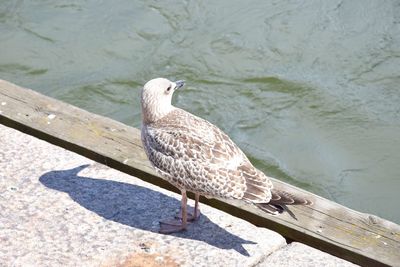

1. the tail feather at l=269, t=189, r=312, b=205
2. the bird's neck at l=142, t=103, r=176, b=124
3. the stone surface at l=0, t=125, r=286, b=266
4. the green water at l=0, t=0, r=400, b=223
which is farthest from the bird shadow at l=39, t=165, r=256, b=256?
the green water at l=0, t=0, r=400, b=223

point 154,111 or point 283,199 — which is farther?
point 154,111

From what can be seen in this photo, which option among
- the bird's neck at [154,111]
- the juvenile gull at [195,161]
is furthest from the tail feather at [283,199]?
the bird's neck at [154,111]

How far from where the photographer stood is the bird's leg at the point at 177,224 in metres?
4.10

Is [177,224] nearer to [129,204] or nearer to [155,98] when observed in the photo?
[129,204]

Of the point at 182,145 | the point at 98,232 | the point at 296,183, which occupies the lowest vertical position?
the point at 296,183

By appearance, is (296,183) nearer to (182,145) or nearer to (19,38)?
(182,145)

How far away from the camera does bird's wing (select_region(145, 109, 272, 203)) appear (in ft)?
13.2

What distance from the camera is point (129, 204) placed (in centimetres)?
434

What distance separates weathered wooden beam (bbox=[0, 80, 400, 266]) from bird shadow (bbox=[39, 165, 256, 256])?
181 millimetres

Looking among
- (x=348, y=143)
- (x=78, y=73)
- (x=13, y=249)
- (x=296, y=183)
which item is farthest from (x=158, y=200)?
(x=78, y=73)

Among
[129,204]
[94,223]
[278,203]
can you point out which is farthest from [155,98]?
[278,203]

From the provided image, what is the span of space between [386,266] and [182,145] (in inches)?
42.8

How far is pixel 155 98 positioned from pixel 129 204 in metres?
0.54

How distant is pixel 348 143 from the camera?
685cm
